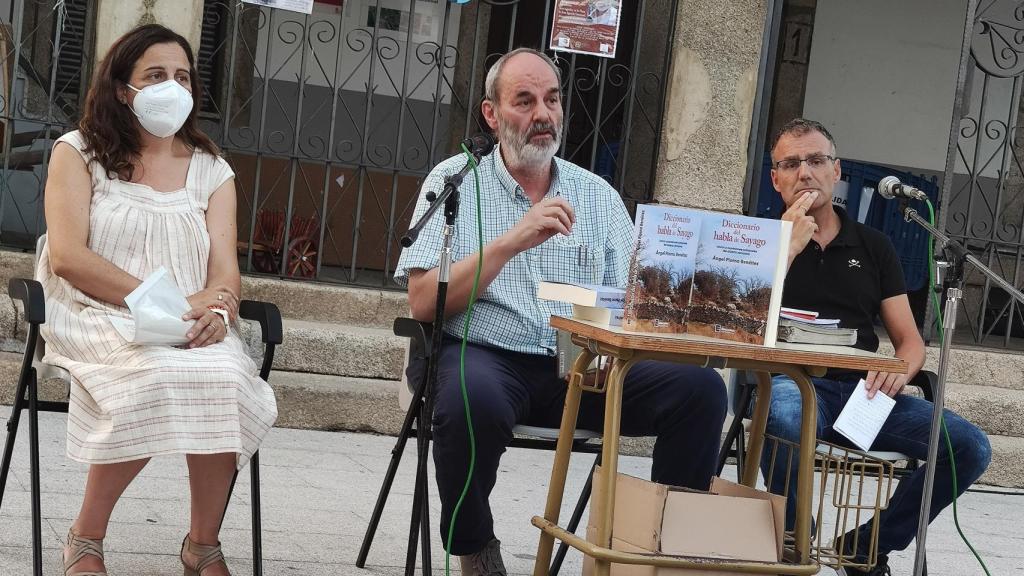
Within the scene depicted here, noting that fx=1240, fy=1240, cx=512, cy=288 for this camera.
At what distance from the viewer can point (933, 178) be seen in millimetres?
9305

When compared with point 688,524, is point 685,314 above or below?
→ above

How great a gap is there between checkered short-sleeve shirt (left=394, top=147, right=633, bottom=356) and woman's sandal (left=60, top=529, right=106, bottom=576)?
110cm

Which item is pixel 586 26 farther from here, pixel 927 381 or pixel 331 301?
pixel 927 381

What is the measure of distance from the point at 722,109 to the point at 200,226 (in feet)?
11.5

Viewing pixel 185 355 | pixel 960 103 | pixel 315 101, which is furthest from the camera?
pixel 315 101

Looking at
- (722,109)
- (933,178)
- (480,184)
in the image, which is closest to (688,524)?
(480,184)

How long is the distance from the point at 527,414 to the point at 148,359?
106cm

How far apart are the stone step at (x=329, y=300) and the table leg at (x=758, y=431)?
3048 millimetres

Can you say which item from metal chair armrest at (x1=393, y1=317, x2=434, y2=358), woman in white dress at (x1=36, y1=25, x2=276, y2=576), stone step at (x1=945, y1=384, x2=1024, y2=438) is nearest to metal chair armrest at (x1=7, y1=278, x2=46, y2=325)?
woman in white dress at (x1=36, y1=25, x2=276, y2=576)

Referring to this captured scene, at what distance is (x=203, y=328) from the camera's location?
3.33m

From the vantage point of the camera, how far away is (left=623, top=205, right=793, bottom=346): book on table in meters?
3.01

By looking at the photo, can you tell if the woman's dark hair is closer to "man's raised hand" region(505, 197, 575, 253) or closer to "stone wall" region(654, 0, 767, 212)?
"man's raised hand" region(505, 197, 575, 253)

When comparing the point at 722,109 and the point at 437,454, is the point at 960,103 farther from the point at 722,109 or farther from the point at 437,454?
the point at 437,454

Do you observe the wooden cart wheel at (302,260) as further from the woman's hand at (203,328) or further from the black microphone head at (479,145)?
the black microphone head at (479,145)
